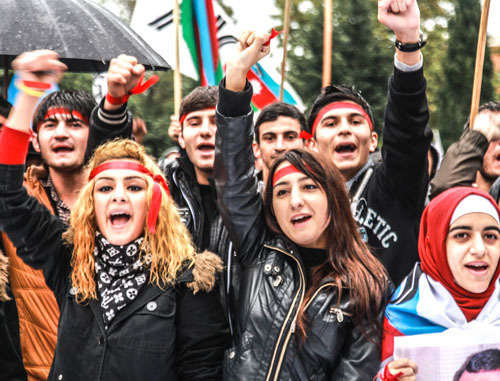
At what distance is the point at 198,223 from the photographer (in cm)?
371

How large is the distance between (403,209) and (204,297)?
4.11 ft

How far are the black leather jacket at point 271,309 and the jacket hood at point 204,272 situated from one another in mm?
133

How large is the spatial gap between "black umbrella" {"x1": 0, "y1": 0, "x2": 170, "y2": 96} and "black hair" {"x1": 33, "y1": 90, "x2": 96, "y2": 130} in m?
0.51

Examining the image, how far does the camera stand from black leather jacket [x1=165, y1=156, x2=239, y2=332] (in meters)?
3.29

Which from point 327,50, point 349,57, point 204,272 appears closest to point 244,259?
point 204,272

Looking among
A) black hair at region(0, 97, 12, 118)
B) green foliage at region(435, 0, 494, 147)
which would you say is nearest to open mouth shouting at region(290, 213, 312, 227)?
black hair at region(0, 97, 12, 118)

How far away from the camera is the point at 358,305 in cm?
284

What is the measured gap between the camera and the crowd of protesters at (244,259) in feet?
9.23

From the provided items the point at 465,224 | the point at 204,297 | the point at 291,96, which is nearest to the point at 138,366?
the point at 204,297

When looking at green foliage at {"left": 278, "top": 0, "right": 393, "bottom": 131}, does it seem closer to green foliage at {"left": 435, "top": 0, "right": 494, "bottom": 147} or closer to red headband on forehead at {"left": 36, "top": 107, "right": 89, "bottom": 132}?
green foliage at {"left": 435, "top": 0, "right": 494, "bottom": 147}

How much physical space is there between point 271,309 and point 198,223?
3.25 feet

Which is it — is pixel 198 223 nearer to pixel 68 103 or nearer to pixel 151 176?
pixel 151 176

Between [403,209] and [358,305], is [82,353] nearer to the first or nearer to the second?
[358,305]

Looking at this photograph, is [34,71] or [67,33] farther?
[67,33]
